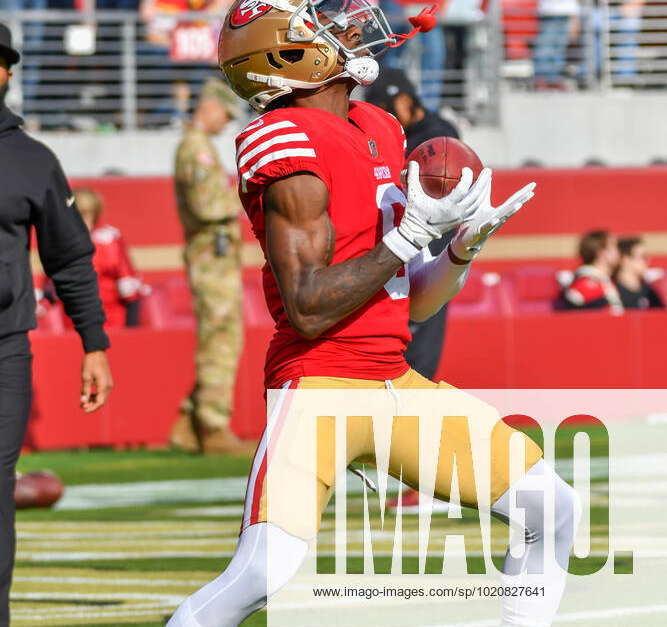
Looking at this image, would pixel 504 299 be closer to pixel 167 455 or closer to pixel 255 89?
pixel 167 455

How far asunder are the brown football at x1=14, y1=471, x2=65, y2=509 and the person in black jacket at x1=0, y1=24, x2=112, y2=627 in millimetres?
3577

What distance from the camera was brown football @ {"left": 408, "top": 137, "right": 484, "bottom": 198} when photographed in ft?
13.2

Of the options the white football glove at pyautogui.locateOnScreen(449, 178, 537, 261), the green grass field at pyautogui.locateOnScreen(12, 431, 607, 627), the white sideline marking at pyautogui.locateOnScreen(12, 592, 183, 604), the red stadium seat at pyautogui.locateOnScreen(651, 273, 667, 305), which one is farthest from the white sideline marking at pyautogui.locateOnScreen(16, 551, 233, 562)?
the red stadium seat at pyautogui.locateOnScreen(651, 273, 667, 305)

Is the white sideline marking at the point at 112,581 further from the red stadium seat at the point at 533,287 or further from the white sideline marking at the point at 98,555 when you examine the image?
the red stadium seat at the point at 533,287

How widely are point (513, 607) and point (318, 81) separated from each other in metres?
1.47

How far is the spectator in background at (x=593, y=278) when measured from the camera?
12.9 meters

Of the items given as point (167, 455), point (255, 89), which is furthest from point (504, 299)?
point (255, 89)

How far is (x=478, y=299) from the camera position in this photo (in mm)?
14625

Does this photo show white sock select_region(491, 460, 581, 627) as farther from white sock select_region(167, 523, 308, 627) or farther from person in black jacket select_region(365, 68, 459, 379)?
person in black jacket select_region(365, 68, 459, 379)

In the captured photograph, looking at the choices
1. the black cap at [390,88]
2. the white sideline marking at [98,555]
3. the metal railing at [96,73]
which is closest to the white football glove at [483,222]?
the white sideline marking at [98,555]

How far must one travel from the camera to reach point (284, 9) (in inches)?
163

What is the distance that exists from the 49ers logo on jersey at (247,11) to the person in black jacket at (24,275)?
1210mm

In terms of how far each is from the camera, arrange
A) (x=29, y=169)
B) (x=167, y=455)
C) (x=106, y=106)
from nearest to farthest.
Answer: (x=29, y=169) < (x=167, y=455) < (x=106, y=106)

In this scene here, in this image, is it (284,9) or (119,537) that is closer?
(284,9)
